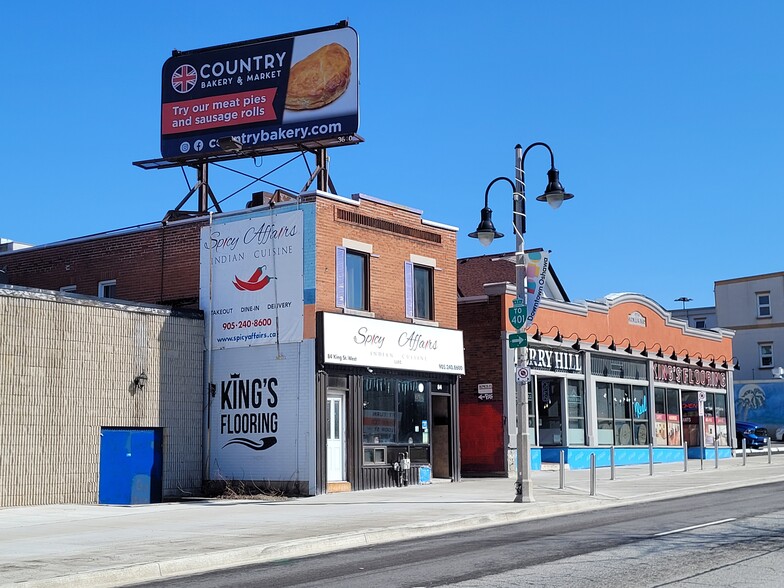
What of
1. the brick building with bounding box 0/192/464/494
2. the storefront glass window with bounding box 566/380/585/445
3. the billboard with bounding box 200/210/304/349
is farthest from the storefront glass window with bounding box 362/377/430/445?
the storefront glass window with bounding box 566/380/585/445

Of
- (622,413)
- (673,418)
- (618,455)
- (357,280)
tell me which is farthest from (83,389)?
(673,418)

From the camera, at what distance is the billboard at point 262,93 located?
1128 inches

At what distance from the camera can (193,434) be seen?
2602cm

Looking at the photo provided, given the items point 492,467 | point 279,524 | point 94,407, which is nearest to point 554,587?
point 279,524

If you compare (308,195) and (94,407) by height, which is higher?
(308,195)

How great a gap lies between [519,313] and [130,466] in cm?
1029

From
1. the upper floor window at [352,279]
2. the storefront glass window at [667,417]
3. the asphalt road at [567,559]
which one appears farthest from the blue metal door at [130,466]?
the storefront glass window at [667,417]

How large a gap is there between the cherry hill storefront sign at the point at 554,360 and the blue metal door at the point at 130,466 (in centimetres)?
1317

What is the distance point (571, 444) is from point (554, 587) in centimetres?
2513

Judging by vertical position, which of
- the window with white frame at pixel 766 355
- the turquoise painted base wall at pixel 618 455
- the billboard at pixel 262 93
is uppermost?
the billboard at pixel 262 93

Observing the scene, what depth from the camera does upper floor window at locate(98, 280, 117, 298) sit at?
28359mm

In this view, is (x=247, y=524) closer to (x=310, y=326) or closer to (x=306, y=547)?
(x=306, y=547)

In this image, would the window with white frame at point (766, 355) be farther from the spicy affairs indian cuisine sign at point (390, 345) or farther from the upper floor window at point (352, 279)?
the upper floor window at point (352, 279)

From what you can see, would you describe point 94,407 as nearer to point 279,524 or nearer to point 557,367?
point 279,524
